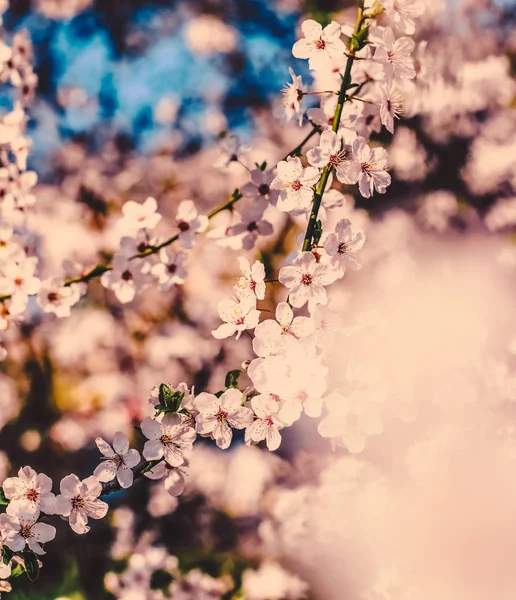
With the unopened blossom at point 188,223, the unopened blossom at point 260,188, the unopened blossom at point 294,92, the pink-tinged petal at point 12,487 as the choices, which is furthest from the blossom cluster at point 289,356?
the unopened blossom at point 188,223

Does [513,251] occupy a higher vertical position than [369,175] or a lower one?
higher

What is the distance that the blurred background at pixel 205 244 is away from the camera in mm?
3174

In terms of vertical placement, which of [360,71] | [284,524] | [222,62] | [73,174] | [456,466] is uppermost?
[222,62]

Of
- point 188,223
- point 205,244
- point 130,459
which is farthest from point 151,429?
point 205,244

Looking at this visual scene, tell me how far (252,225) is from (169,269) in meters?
0.41

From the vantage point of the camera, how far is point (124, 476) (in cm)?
122

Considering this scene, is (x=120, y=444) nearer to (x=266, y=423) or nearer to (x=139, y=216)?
(x=266, y=423)

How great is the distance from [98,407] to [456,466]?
275 cm

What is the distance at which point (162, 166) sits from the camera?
382 cm

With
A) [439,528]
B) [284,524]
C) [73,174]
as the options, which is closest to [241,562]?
[284,524]

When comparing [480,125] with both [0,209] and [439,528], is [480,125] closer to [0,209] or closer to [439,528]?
[439,528]

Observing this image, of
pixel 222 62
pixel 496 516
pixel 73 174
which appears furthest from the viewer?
pixel 73 174

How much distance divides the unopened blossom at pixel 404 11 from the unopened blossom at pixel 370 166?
12.1 inches

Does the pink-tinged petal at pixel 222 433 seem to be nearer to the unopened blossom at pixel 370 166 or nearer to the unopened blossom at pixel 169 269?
the unopened blossom at pixel 370 166
